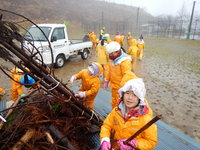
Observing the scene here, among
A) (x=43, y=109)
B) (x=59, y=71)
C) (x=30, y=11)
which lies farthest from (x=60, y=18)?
(x=43, y=109)

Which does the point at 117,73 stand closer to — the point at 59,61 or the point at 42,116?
the point at 42,116

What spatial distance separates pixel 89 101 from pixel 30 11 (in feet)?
132

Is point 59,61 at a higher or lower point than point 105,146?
lower

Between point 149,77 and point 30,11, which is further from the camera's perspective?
point 30,11

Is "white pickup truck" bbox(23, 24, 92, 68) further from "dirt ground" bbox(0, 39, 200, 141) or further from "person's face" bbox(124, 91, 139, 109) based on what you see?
"person's face" bbox(124, 91, 139, 109)

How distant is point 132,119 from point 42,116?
1246 mm

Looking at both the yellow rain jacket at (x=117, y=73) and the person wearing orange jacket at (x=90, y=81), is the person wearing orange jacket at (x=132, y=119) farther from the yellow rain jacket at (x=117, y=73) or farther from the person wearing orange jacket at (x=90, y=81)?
the yellow rain jacket at (x=117, y=73)

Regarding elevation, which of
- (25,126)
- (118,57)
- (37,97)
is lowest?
(25,126)

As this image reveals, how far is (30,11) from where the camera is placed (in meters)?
35.6

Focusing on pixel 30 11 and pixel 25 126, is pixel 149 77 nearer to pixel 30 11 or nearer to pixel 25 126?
pixel 25 126

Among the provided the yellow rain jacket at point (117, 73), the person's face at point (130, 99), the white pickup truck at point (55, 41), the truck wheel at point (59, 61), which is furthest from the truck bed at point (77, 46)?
the person's face at point (130, 99)

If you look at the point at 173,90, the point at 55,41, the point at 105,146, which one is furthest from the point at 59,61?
the point at 105,146

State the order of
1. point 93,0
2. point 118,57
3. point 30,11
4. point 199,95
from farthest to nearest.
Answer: point 93,0 < point 30,11 < point 199,95 < point 118,57

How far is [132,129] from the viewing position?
156cm
